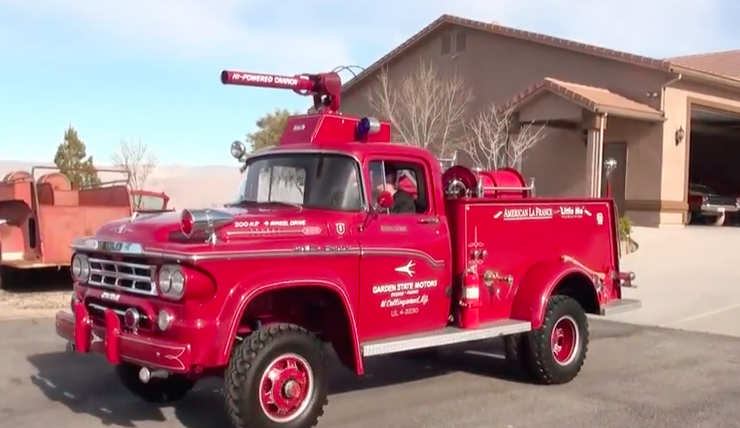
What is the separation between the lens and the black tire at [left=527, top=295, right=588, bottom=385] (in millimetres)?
8219

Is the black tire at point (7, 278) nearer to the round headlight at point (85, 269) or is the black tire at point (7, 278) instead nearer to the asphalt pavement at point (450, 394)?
the asphalt pavement at point (450, 394)

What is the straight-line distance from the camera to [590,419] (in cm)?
713

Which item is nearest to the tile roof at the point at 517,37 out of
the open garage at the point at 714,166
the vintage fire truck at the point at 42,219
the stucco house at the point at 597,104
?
the stucco house at the point at 597,104

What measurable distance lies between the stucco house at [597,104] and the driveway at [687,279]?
1.64 meters

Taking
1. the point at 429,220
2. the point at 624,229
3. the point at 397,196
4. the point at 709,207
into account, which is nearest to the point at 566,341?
the point at 429,220

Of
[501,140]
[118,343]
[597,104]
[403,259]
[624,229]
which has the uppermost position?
[597,104]

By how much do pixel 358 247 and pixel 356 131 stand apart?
117cm

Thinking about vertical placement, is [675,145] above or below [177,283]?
above

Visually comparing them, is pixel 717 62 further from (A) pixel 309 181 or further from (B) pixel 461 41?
(A) pixel 309 181

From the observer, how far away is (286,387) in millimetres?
6207

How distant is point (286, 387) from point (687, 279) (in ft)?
38.0

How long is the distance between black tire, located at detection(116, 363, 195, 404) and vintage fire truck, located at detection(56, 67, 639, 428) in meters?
0.01

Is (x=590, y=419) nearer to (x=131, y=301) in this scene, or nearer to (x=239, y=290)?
(x=239, y=290)

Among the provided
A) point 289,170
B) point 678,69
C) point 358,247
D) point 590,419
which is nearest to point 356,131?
point 289,170
